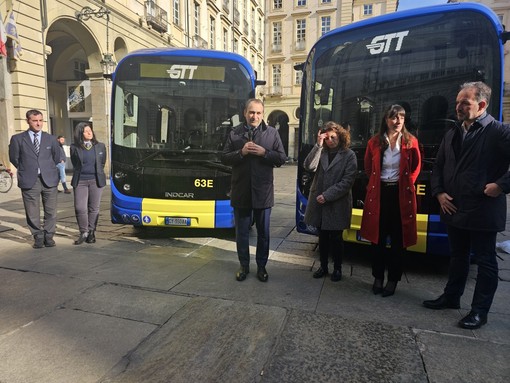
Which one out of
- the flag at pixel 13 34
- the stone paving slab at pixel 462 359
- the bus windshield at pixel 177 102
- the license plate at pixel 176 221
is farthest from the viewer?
the flag at pixel 13 34

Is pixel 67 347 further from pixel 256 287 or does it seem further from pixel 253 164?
pixel 253 164

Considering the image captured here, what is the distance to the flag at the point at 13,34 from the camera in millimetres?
10758

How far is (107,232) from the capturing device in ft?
20.9

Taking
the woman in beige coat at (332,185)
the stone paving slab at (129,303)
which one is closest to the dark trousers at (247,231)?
the woman in beige coat at (332,185)

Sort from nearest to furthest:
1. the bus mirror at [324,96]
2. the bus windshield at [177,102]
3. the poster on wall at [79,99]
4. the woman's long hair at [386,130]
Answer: the woman's long hair at [386,130] → the bus mirror at [324,96] → the bus windshield at [177,102] → the poster on wall at [79,99]

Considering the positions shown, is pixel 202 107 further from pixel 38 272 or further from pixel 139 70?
pixel 38 272

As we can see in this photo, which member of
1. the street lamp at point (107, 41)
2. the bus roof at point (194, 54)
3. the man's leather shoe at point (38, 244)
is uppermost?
the street lamp at point (107, 41)

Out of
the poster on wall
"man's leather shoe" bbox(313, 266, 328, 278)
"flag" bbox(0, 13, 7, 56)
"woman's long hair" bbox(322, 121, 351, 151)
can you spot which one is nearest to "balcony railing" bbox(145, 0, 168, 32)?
the poster on wall

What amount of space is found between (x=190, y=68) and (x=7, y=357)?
4.47 meters

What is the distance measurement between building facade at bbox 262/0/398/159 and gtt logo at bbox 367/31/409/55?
3336 centimetres

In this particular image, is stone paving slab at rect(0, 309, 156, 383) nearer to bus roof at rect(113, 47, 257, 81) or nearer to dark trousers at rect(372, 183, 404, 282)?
dark trousers at rect(372, 183, 404, 282)

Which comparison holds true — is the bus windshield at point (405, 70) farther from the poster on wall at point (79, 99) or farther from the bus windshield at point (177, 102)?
the poster on wall at point (79, 99)

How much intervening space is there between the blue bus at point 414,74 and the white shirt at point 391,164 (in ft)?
2.02

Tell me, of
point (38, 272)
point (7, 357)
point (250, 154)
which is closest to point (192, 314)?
point (7, 357)
